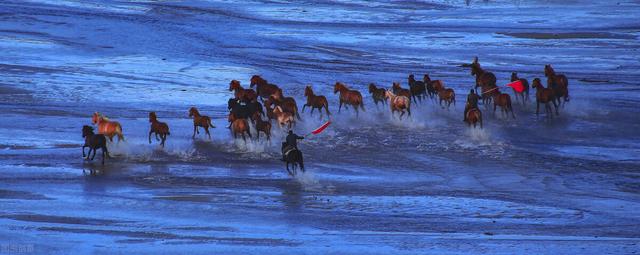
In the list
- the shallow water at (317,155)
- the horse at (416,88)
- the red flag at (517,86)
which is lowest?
the shallow water at (317,155)

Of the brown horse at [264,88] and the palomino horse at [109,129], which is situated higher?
the brown horse at [264,88]

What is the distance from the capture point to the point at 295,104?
2194 centimetres

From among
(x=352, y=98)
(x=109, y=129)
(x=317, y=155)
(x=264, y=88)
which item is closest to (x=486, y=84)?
(x=352, y=98)

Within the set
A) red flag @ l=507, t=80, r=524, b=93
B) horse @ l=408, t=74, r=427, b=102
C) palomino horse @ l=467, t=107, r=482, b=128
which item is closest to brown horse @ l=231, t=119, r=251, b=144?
palomino horse @ l=467, t=107, r=482, b=128

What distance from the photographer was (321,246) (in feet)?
43.2

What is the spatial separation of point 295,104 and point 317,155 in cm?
296

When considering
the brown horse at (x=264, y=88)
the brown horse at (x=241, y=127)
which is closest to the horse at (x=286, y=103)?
the brown horse at (x=264, y=88)

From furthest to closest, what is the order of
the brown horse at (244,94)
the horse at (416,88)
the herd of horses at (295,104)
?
the horse at (416,88)
the brown horse at (244,94)
the herd of horses at (295,104)

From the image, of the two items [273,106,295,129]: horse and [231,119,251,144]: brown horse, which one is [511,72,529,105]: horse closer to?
[273,106,295,129]: horse

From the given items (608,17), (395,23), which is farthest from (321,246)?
(608,17)

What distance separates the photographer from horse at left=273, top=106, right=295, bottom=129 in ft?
67.3

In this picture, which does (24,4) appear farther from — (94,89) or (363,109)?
(363,109)

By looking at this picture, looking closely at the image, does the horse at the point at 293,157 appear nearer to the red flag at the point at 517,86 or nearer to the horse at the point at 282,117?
the horse at the point at 282,117

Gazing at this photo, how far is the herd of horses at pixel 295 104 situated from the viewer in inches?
760
